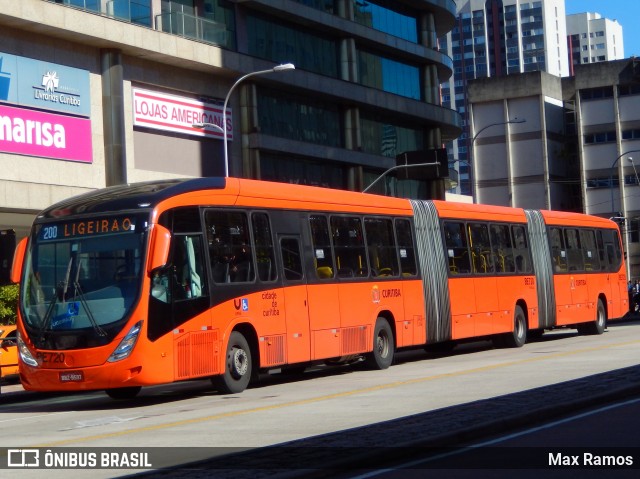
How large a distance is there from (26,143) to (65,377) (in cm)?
2281

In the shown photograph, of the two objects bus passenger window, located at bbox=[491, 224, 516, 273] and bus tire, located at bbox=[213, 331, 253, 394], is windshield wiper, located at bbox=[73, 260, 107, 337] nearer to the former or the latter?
bus tire, located at bbox=[213, 331, 253, 394]

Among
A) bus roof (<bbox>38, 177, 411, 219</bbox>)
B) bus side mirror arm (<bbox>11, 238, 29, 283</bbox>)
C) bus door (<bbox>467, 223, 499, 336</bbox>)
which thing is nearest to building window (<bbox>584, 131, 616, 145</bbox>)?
bus door (<bbox>467, 223, 499, 336</bbox>)

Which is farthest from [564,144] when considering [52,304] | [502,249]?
[52,304]

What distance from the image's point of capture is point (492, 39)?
182000 mm

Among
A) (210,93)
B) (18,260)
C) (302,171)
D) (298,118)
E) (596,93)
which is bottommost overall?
(18,260)

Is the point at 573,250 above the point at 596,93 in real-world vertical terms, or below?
below

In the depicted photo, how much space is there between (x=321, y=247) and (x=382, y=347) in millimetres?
2970

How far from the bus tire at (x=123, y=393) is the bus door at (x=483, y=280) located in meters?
10.4

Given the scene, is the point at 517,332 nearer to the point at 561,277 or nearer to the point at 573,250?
the point at 561,277

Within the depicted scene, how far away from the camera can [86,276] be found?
1806 centimetres

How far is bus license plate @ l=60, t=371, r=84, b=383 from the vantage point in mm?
17625

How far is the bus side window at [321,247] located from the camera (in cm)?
2223

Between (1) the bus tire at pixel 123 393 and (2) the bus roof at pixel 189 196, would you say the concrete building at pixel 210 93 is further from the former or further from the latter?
(1) the bus tire at pixel 123 393

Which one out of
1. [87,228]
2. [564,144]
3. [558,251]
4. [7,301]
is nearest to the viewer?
[87,228]
